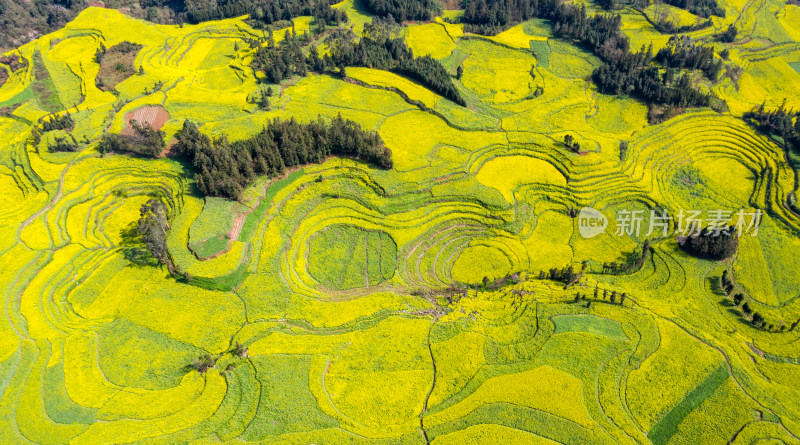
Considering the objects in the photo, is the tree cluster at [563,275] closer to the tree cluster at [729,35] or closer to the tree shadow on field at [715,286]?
the tree shadow on field at [715,286]

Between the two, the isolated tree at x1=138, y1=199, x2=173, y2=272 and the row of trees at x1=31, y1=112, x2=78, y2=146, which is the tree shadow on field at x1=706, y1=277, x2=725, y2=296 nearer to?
the isolated tree at x1=138, y1=199, x2=173, y2=272

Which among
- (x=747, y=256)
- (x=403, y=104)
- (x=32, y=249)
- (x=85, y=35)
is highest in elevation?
(x=85, y=35)

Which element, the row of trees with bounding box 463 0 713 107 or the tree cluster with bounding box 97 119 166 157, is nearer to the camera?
the tree cluster with bounding box 97 119 166 157

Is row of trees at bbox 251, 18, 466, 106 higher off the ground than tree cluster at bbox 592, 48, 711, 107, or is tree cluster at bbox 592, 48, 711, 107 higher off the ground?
row of trees at bbox 251, 18, 466, 106

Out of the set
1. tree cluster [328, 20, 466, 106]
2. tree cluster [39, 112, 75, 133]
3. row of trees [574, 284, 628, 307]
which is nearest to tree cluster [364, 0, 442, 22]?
tree cluster [328, 20, 466, 106]

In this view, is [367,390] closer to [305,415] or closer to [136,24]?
[305,415]

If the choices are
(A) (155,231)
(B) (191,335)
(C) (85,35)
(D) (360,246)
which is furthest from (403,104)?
(C) (85,35)

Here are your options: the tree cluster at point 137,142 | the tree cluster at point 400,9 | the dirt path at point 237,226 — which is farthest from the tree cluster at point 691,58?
the tree cluster at point 137,142
